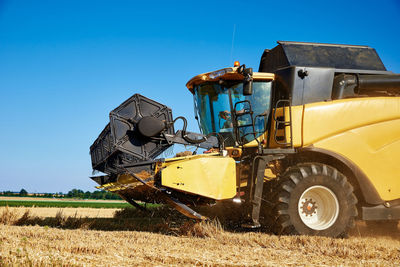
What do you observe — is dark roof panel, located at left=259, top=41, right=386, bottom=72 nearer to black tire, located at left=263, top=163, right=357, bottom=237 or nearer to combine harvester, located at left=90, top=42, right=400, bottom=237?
combine harvester, located at left=90, top=42, right=400, bottom=237

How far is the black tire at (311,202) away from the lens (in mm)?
5078

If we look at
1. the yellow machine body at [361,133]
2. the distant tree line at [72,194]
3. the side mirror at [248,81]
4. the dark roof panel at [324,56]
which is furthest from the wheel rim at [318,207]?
the distant tree line at [72,194]

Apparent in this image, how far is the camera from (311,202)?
5379 mm

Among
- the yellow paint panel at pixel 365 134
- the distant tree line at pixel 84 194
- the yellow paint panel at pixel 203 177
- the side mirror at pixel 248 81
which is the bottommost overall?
the distant tree line at pixel 84 194

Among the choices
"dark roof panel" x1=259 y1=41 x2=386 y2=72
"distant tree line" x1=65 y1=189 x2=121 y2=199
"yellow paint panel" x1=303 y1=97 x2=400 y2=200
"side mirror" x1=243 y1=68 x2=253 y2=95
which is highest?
"dark roof panel" x1=259 y1=41 x2=386 y2=72

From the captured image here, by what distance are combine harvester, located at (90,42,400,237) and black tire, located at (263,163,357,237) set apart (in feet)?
0.04

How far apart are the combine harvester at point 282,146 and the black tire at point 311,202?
14 millimetres

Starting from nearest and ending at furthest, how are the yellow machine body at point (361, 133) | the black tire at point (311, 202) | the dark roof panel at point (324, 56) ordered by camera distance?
the black tire at point (311, 202)
the yellow machine body at point (361, 133)
the dark roof panel at point (324, 56)

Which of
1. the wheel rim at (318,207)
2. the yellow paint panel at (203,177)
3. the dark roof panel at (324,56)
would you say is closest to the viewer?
the yellow paint panel at (203,177)

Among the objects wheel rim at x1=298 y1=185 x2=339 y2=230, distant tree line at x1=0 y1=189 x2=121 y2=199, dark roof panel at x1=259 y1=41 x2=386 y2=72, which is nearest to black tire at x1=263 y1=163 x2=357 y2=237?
wheel rim at x1=298 y1=185 x2=339 y2=230

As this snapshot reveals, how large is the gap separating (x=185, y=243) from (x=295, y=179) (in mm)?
1746

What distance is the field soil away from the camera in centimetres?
330

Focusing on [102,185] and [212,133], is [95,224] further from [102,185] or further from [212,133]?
[212,133]

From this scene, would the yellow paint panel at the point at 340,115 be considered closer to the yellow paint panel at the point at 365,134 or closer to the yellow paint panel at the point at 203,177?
the yellow paint panel at the point at 365,134
